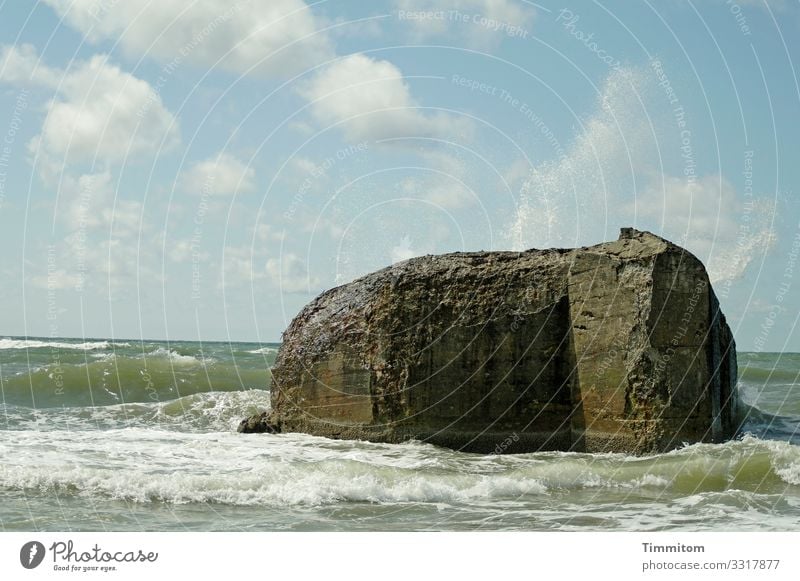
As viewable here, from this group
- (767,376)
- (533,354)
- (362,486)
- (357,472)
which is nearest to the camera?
(362,486)

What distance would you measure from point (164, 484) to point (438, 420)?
388cm

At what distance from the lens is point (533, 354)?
11070 mm

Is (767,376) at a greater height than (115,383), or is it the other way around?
(115,383)

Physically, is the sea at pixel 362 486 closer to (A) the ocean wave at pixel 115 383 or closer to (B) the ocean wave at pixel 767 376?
(A) the ocean wave at pixel 115 383

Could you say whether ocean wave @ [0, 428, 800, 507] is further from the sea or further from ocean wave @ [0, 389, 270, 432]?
ocean wave @ [0, 389, 270, 432]

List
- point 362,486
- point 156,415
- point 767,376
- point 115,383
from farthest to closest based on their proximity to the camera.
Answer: point 767,376 → point 115,383 → point 156,415 → point 362,486

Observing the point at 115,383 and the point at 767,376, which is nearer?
the point at 115,383

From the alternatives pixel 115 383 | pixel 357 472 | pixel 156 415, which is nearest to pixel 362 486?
pixel 357 472

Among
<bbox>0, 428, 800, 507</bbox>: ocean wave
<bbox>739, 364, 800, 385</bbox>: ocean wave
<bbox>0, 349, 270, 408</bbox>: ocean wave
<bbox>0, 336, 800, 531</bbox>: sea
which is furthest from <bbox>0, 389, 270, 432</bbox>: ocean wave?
<bbox>739, 364, 800, 385</bbox>: ocean wave

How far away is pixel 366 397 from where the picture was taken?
37.7 feet

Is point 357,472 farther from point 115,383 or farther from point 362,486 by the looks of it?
point 115,383

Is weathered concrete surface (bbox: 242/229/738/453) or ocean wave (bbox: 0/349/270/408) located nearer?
weathered concrete surface (bbox: 242/229/738/453)

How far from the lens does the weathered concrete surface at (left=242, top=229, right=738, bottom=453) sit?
10484 millimetres

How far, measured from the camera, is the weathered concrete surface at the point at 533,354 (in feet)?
34.4
